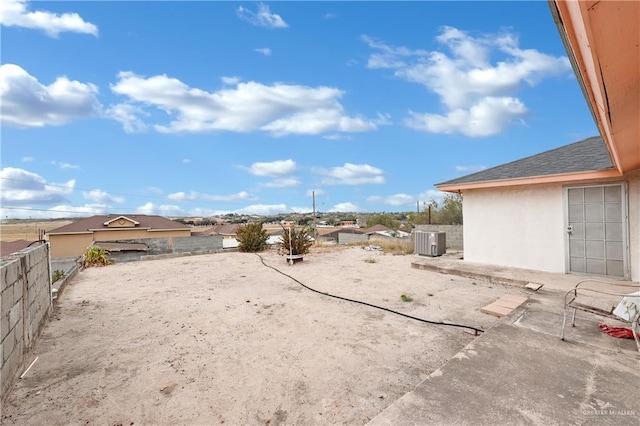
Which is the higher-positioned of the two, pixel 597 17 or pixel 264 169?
pixel 264 169

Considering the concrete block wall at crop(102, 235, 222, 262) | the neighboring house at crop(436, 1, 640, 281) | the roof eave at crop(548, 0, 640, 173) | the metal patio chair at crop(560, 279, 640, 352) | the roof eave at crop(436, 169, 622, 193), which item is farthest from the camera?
the concrete block wall at crop(102, 235, 222, 262)

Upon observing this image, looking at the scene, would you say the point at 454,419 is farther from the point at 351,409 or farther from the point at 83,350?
the point at 83,350

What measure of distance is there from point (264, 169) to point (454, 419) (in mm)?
22522

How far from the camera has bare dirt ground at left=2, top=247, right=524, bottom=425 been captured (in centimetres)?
219

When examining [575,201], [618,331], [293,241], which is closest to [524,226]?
[575,201]

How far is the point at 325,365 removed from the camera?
2.79 metres

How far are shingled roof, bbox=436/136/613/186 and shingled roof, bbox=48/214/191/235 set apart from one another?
25.4 m

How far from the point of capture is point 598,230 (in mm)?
6020

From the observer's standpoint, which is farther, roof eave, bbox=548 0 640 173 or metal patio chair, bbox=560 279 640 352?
metal patio chair, bbox=560 279 640 352

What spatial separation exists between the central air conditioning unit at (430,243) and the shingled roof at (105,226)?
23.7 metres

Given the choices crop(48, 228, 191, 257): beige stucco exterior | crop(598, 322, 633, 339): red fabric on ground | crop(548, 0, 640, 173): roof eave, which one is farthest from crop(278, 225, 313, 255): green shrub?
crop(48, 228, 191, 257): beige stucco exterior

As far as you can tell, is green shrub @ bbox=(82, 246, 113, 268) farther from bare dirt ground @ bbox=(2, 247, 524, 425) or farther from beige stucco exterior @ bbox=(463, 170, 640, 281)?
beige stucco exterior @ bbox=(463, 170, 640, 281)

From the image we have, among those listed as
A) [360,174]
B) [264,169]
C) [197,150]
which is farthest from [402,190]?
[197,150]

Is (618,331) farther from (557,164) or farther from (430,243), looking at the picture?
(430,243)
